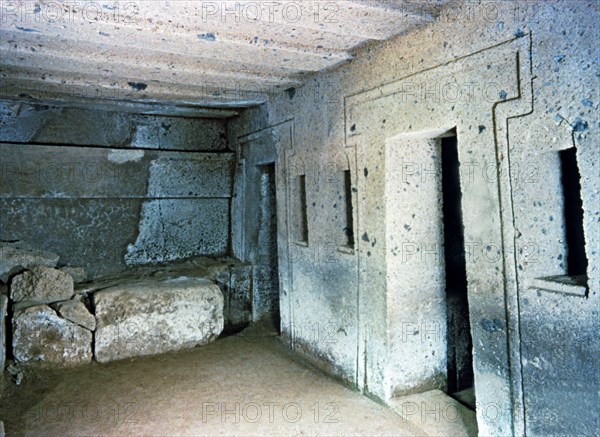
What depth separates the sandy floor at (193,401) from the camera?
2.82m

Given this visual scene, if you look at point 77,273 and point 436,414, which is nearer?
point 436,414

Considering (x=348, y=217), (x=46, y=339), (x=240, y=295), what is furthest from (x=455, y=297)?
(x=46, y=339)

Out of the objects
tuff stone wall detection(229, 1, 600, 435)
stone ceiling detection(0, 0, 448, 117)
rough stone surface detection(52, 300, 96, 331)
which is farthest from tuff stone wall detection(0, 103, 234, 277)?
tuff stone wall detection(229, 1, 600, 435)

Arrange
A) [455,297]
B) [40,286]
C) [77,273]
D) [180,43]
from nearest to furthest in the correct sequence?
[180,43]
[455,297]
[40,286]
[77,273]

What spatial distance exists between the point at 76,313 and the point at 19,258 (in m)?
0.82

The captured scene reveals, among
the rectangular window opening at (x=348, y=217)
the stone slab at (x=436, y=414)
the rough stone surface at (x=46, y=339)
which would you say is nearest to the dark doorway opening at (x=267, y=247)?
the rectangular window opening at (x=348, y=217)

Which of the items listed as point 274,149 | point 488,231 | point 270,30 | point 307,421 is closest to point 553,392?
point 488,231

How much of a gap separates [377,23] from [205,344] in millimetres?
3109

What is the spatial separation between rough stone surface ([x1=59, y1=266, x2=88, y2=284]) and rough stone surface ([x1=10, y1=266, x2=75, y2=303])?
50 centimetres

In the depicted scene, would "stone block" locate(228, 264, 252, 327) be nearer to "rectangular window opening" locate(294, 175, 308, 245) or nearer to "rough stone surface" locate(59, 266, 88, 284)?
"rectangular window opening" locate(294, 175, 308, 245)

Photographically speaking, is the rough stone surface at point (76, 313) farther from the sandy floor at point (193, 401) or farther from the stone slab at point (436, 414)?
the stone slab at point (436, 414)

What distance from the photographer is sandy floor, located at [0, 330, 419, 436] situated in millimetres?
2824

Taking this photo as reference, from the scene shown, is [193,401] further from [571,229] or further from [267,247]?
[571,229]

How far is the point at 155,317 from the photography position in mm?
3973
